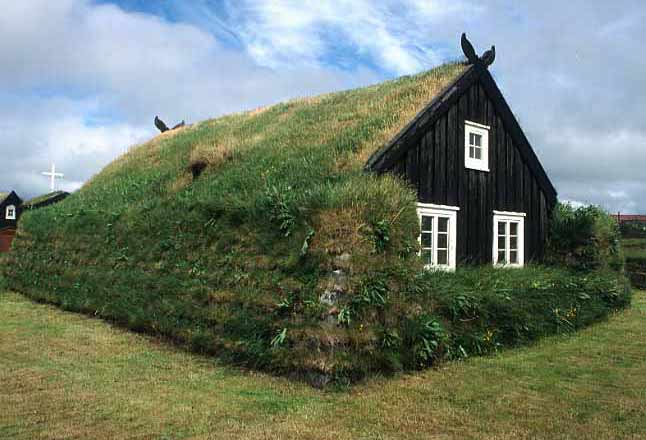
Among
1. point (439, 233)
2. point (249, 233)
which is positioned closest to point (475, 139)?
point (439, 233)

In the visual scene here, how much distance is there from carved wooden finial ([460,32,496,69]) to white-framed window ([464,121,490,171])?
170 cm

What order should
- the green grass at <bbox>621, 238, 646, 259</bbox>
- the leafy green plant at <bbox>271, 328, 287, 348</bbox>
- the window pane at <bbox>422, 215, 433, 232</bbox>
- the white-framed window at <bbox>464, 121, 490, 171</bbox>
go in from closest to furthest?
the leafy green plant at <bbox>271, 328, 287, 348</bbox> < the window pane at <bbox>422, 215, 433, 232</bbox> < the white-framed window at <bbox>464, 121, 490, 171</bbox> < the green grass at <bbox>621, 238, 646, 259</bbox>

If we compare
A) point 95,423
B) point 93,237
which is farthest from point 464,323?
point 93,237

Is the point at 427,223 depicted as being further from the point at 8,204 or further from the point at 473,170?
the point at 8,204

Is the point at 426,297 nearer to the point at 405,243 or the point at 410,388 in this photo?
the point at 405,243

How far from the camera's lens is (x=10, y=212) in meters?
56.7

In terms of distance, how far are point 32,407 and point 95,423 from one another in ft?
3.69

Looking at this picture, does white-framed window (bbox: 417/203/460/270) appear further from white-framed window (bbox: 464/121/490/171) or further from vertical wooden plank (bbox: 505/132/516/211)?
vertical wooden plank (bbox: 505/132/516/211)

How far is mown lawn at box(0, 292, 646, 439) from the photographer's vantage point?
6.12m

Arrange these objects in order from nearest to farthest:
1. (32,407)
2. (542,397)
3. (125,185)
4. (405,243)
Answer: (32,407) < (542,397) < (405,243) < (125,185)

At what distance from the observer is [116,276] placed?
13141 mm

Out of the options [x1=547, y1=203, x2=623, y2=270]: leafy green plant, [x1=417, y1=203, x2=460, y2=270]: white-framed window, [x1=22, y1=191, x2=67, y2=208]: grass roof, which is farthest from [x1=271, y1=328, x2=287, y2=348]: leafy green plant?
[x1=22, y1=191, x2=67, y2=208]: grass roof

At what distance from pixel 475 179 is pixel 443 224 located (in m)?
1.79

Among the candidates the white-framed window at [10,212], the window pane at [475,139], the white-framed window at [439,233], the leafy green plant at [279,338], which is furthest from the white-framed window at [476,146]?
the white-framed window at [10,212]
